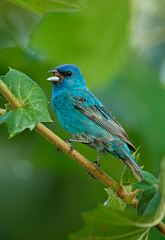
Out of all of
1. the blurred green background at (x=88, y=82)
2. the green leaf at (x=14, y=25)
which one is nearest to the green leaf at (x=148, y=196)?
the blurred green background at (x=88, y=82)

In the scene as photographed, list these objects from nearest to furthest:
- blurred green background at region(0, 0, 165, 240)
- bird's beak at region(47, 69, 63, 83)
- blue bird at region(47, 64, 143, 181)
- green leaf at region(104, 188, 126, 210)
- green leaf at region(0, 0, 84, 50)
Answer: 1. green leaf at region(104, 188, 126, 210)
2. blurred green background at region(0, 0, 165, 240)
3. green leaf at region(0, 0, 84, 50)
4. blue bird at region(47, 64, 143, 181)
5. bird's beak at region(47, 69, 63, 83)

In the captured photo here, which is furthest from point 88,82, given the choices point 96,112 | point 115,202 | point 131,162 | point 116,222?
point 116,222

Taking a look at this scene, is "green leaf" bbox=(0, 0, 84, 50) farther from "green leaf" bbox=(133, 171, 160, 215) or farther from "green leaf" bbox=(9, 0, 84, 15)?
"green leaf" bbox=(133, 171, 160, 215)

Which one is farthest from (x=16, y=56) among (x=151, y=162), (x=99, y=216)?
(x=99, y=216)

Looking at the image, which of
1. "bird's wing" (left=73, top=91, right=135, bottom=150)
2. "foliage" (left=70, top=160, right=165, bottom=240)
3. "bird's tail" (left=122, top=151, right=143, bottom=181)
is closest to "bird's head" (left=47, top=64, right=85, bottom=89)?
"bird's wing" (left=73, top=91, right=135, bottom=150)

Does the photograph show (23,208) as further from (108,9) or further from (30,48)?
(108,9)

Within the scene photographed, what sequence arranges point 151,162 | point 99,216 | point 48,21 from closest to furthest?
point 99,216
point 48,21
point 151,162

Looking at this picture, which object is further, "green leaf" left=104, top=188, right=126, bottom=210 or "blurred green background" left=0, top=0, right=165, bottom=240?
"blurred green background" left=0, top=0, right=165, bottom=240
